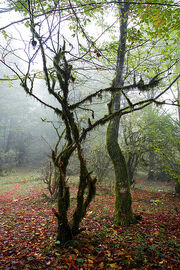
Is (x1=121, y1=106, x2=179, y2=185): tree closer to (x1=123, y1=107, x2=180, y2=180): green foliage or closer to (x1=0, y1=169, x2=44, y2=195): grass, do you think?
(x1=123, y1=107, x2=180, y2=180): green foliage

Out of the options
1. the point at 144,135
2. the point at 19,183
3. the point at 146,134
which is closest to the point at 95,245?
the point at 146,134

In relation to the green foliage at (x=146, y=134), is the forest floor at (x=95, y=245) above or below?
below

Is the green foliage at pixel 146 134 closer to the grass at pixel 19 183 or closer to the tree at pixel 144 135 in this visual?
the tree at pixel 144 135

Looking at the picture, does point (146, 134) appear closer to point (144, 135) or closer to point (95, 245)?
point (144, 135)

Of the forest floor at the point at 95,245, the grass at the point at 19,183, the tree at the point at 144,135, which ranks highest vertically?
the tree at the point at 144,135

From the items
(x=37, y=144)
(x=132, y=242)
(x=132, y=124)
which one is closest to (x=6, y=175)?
(x=37, y=144)

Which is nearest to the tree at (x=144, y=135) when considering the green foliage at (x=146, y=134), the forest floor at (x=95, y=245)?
the green foliage at (x=146, y=134)

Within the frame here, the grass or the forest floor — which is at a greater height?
the forest floor

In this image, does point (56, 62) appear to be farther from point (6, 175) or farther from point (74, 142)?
point (6, 175)

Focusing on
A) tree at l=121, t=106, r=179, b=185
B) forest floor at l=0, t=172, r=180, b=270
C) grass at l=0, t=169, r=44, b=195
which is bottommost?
grass at l=0, t=169, r=44, b=195

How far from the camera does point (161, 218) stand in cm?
472

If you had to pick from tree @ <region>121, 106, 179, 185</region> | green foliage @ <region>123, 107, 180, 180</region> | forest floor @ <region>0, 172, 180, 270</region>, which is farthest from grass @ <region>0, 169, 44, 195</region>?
green foliage @ <region>123, 107, 180, 180</region>

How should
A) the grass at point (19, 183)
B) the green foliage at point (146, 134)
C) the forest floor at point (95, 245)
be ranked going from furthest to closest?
1. the grass at point (19, 183)
2. the green foliage at point (146, 134)
3. the forest floor at point (95, 245)

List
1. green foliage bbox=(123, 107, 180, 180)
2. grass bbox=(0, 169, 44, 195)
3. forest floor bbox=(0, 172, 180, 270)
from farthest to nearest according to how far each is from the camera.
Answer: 1. grass bbox=(0, 169, 44, 195)
2. green foliage bbox=(123, 107, 180, 180)
3. forest floor bbox=(0, 172, 180, 270)
